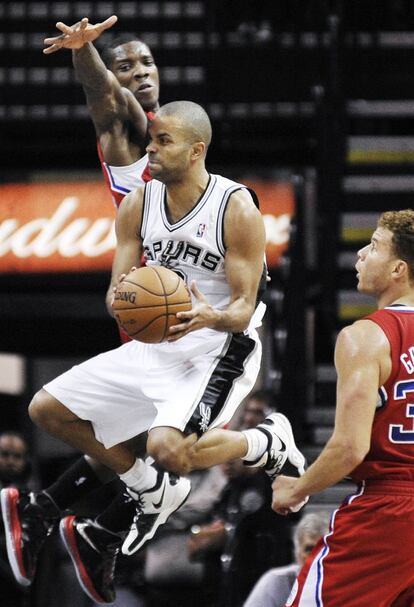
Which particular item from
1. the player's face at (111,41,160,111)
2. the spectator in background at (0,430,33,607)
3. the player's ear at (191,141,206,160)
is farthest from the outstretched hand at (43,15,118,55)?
the spectator in background at (0,430,33,607)

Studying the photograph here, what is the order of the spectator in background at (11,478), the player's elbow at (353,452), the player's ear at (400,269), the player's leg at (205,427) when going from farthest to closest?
the spectator in background at (11,478), the player's leg at (205,427), the player's ear at (400,269), the player's elbow at (353,452)

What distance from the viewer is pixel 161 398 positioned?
260 inches

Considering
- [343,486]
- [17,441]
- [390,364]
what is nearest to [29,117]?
[17,441]

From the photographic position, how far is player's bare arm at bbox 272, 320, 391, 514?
17.8 ft

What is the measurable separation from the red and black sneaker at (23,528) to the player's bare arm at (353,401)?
6.48 feet

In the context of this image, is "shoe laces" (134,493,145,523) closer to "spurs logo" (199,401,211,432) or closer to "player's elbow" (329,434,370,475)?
"spurs logo" (199,401,211,432)

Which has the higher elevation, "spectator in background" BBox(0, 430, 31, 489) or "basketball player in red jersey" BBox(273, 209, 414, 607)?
"basketball player in red jersey" BBox(273, 209, 414, 607)

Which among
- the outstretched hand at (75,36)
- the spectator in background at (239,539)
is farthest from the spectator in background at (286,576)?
the outstretched hand at (75,36)

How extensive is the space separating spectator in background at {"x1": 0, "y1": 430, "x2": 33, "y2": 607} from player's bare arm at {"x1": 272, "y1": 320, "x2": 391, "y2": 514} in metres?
5.02

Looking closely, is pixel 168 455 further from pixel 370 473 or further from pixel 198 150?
pixel 198 150

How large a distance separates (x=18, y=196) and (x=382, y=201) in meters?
3.22

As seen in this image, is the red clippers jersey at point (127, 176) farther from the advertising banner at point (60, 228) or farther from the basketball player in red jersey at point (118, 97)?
the advertising banner at point (60, 228)

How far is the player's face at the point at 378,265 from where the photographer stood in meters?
5.77

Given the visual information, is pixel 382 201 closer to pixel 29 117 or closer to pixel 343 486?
pixel 343 486
